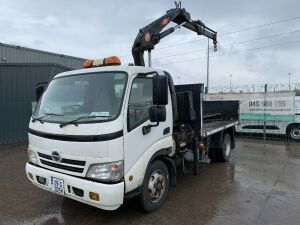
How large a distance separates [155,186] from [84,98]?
169 centimetres

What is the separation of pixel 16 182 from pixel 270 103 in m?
9.75

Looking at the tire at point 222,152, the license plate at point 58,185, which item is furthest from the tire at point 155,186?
the tire at point 222,152

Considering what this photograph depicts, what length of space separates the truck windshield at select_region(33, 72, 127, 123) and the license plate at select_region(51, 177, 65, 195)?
30.6 inches

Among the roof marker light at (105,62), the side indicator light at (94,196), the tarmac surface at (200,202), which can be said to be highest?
the roof marker light at (105,62)

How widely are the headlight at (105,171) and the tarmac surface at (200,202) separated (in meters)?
0.93

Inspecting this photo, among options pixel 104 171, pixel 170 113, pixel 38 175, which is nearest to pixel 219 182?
pixel 170 113

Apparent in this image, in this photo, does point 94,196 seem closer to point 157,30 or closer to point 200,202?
point 200,202

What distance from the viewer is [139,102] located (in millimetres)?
3934

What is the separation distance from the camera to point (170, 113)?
4.55m

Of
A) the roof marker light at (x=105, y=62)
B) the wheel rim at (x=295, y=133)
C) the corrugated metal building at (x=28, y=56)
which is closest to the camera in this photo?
the roof marker light at (x=105, y=62)

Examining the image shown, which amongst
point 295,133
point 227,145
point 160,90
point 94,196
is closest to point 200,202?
point 94,196

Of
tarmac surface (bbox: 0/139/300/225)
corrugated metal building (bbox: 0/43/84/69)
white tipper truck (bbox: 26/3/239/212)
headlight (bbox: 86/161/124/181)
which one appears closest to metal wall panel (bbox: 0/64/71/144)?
tarmac surface (bbox: 0/139/300/225)

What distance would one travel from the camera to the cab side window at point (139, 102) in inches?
146

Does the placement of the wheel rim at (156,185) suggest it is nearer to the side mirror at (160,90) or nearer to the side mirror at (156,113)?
the side mirror at (156,113)
